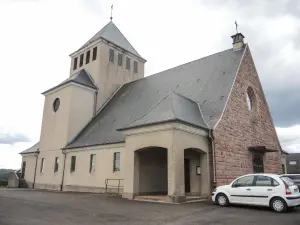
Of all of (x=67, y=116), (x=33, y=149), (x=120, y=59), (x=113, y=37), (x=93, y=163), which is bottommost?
(x=93, y=163)

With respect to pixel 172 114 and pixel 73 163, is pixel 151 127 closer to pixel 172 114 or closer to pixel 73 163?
pixel 172 114

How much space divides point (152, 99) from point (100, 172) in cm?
656

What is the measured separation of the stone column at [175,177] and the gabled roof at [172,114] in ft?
5.37

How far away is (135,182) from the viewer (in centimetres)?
1448

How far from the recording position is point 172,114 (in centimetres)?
1359

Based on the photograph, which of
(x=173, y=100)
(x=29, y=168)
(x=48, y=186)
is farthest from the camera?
(x=29, y=168)

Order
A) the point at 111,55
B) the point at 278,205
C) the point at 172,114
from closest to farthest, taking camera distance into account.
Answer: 1. the point at 278,205
2. the point at 172,114
3. the point at 111,55

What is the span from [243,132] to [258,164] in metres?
2.76

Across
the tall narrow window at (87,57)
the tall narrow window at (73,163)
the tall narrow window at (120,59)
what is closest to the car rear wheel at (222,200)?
the tall narrow window at (73,163)

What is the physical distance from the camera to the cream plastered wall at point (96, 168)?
1791 centimetres

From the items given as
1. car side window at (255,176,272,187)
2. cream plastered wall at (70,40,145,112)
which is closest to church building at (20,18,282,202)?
cream plastered wall at (70,40,145,112)

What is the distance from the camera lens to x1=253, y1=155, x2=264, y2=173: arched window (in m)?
18.3

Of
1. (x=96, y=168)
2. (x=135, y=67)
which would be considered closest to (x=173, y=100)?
(x=96, y=168)

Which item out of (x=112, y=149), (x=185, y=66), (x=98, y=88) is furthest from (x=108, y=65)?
(x=112, y=149)
